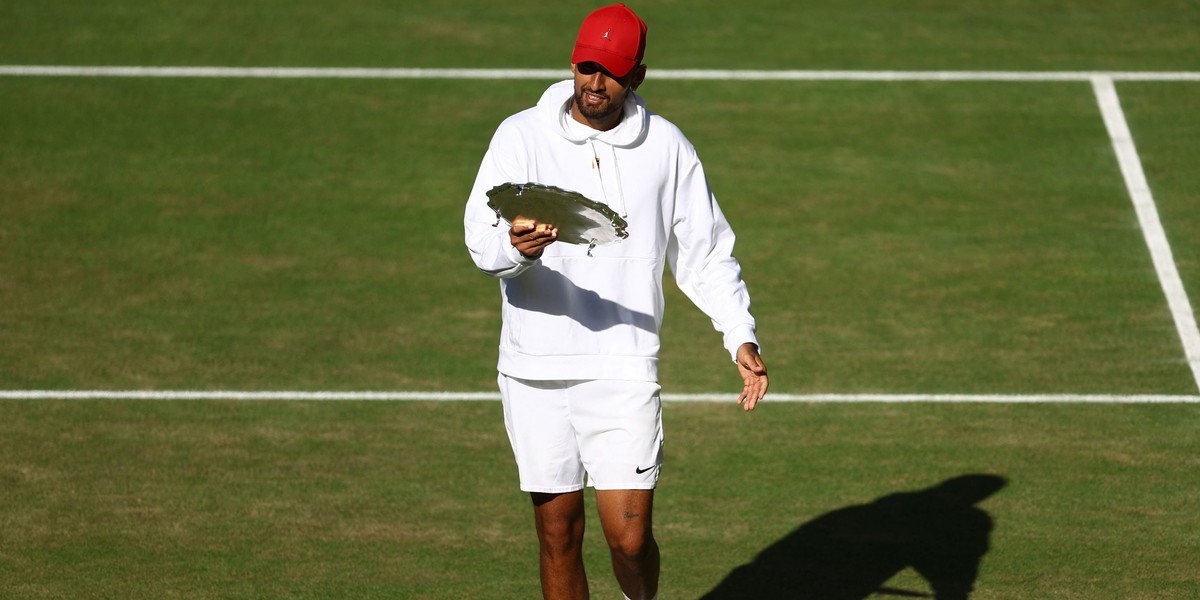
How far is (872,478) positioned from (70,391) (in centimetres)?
455

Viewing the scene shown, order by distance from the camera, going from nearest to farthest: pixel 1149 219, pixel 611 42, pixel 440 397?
1. pixel 611 42
2. pixel 440 397
3. pixel 1149 219

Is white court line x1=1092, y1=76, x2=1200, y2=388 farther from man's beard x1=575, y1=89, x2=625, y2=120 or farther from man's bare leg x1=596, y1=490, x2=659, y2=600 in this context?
man's beard x1=575, y1=89, x2=625, y2=120

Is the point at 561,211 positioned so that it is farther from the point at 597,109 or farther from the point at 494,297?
the point at 494,297

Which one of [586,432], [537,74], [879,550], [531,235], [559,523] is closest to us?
[531,235]

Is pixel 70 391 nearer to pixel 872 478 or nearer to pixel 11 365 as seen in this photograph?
pixel 11 365

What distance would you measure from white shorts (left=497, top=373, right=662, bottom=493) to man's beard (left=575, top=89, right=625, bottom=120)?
91cm

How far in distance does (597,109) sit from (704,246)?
627 mm

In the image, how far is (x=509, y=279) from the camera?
5332mm

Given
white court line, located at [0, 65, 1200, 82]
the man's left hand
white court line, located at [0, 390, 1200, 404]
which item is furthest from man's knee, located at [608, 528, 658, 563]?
white court line, located at [0, 65, 1200, 82]

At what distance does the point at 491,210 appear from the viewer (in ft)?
17.2

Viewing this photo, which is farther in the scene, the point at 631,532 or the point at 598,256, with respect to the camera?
the point at 631,532

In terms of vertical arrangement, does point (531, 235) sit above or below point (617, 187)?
below

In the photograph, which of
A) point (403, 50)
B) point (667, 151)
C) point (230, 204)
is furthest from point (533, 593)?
point (403, 50)

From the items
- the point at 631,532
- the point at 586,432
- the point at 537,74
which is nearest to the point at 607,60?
the point at 586,432
